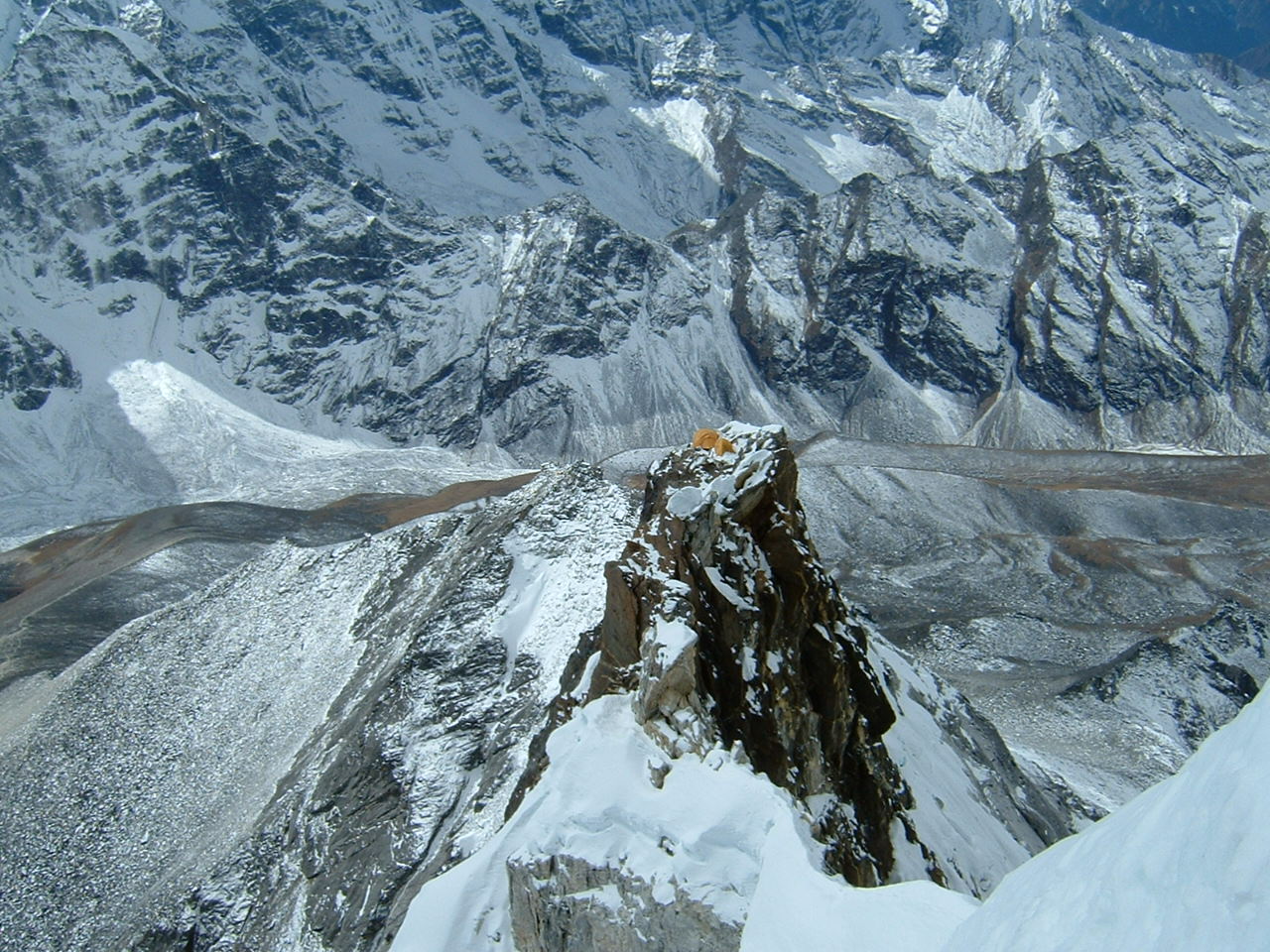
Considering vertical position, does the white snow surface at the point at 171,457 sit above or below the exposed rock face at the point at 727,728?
below

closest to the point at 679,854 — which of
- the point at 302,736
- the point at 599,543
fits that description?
the point at 599,543

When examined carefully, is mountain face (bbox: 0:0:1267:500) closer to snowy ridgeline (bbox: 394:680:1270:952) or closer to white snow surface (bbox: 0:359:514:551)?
white snow surface (bbox: 0:359:514:551)

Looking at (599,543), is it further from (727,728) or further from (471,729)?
(727,728)

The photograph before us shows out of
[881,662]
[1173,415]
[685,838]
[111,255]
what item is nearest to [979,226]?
[1173,415]

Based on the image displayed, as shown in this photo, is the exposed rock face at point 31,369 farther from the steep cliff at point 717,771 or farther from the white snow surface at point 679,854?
the white snow surface at point 679,854

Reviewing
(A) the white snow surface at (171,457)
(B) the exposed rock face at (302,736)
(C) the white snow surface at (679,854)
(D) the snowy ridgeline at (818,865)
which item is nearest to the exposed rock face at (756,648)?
(C) the white snow surface at (679,854)

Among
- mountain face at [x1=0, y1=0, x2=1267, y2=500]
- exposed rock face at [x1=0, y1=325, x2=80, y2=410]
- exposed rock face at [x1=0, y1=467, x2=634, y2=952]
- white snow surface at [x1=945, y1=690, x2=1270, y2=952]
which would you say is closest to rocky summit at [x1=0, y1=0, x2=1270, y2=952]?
white snow surface at [x1=945, y1=690, x2=1270, y2=952]
